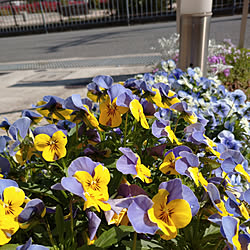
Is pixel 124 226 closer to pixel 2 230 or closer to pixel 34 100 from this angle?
pixel 2 230

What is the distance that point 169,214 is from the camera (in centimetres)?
73


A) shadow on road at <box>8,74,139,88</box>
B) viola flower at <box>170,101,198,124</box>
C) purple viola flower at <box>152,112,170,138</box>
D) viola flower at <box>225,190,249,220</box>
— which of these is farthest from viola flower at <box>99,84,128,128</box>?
shadow on road at <box>8,74,139,88</box>

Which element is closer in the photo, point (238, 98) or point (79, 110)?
point (79, 110)

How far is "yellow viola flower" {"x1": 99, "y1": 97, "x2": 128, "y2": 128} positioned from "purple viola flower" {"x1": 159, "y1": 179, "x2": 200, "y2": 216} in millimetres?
388

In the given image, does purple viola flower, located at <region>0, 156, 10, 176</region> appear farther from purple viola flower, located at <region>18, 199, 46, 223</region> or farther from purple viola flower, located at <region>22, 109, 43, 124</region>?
purple viola flower, located at <region>18, 199, 46, 223</region>

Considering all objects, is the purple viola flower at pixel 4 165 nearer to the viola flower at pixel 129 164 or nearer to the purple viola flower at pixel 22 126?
the purple viola flower at pixel 22 126

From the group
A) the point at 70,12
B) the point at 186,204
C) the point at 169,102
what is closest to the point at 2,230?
the point at 186,204

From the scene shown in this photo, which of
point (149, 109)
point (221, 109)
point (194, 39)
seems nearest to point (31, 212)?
point (149, 109)

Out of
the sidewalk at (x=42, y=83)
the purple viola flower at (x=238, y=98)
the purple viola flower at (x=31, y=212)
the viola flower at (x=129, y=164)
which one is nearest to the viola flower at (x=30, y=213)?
the purple viola flower at (x=31, y=212)

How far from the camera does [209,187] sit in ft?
2.79

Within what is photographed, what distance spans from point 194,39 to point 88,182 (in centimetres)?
242

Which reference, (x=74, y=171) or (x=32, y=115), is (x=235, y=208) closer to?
(x=74, y=171)

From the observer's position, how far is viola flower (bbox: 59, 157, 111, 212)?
0.74m

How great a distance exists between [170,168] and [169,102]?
450 mm
